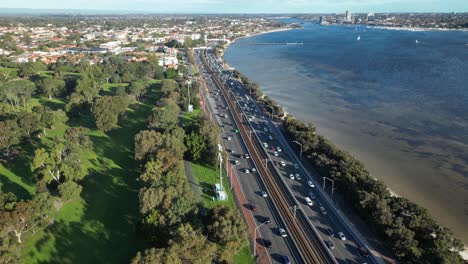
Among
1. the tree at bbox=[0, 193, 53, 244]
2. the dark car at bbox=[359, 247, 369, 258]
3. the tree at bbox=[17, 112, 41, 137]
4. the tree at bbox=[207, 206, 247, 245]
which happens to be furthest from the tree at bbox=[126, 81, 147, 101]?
the dark car at bbox=[359, 247, 369, 258]

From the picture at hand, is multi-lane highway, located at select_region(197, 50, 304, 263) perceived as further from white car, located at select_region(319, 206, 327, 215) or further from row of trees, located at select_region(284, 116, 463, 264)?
row of trees, located at select_region(284, 116, 463, 264)

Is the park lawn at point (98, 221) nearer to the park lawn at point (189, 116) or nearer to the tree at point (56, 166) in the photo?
the tree at point (56, 166)

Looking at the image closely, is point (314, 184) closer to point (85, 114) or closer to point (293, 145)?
point (293, 145)

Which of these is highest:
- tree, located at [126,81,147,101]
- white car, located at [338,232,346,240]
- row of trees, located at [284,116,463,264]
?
tree, located at [126,81,147,101]

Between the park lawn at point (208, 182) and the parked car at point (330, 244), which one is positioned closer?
the parked car at point (330, 244)

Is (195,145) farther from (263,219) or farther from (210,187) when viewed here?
(263,219)

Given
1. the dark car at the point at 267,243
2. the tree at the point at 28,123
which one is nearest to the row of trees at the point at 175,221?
the dark car at the point at 267,243
